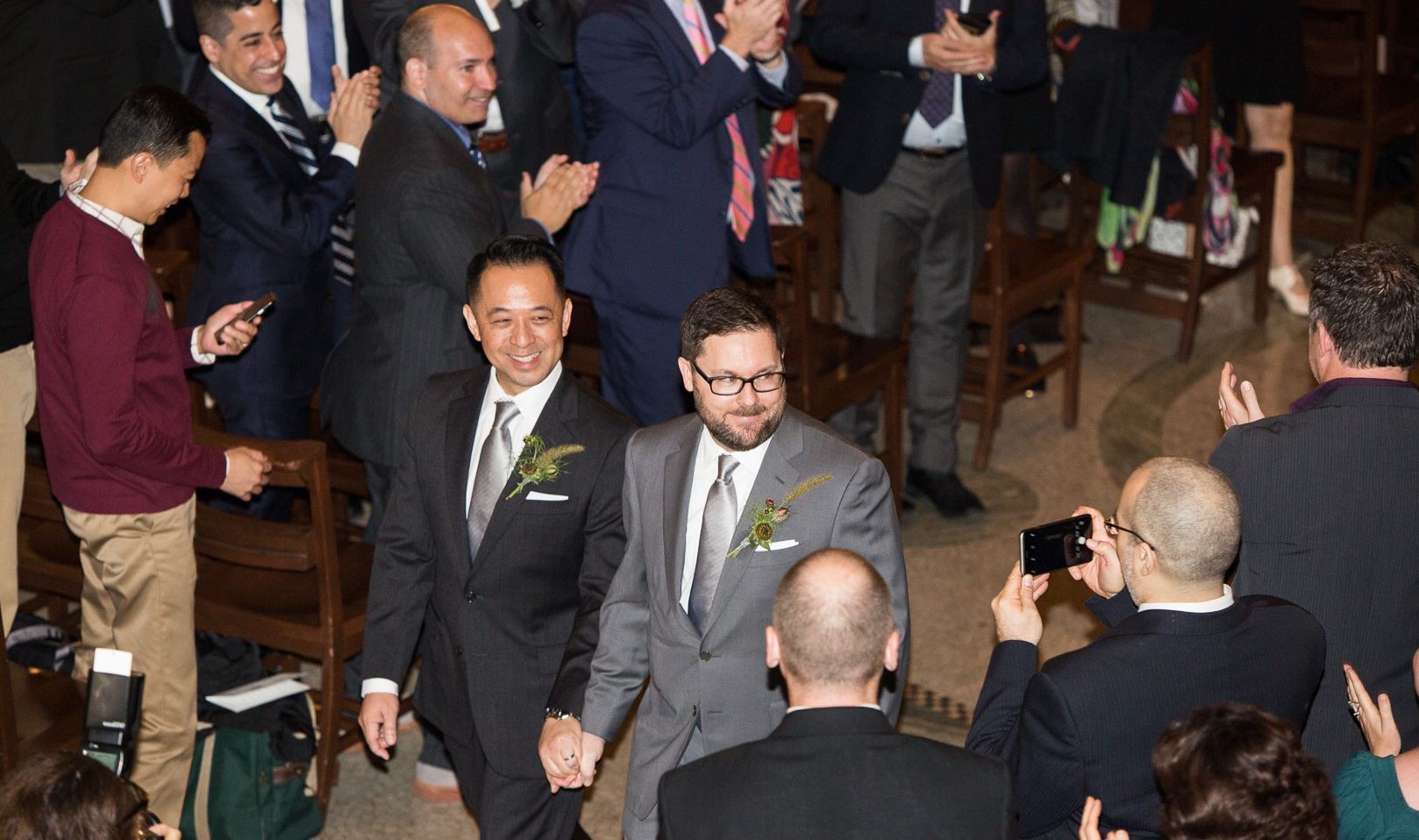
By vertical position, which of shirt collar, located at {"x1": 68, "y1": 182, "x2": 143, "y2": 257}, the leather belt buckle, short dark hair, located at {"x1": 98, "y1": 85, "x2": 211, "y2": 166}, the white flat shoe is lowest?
the white flat shoe

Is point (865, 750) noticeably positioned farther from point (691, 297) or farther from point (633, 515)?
point (691, 297)

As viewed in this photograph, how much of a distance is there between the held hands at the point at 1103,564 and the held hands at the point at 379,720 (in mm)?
1450

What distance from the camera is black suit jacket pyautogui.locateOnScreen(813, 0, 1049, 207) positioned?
17.4ft

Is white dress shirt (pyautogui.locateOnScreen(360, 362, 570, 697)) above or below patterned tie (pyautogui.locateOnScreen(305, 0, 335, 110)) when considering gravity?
below

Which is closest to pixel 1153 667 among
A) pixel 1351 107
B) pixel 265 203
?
pixel 265 203

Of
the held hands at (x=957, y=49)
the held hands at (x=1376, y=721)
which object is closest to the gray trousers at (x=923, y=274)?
the held hands at (x=957, y=49)

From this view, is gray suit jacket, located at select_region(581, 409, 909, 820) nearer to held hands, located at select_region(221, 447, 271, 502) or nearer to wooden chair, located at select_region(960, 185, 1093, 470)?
held hands, located at select_region(221, 447, 271, 502)

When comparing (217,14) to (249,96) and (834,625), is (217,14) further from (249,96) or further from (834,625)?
(834,625)

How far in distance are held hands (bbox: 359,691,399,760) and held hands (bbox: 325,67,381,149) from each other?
1.70m

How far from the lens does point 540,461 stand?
10.9 feet

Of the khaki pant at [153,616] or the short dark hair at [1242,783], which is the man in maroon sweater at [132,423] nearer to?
the khaki pant at [153,616]

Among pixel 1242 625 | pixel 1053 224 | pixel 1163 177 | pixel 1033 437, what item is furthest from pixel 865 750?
pixel 1053 224

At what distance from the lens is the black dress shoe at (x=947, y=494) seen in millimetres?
5719

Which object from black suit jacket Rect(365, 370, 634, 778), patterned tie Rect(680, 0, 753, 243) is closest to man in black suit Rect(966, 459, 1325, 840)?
black suit jacket Rect(365, 370, 634, 778)
